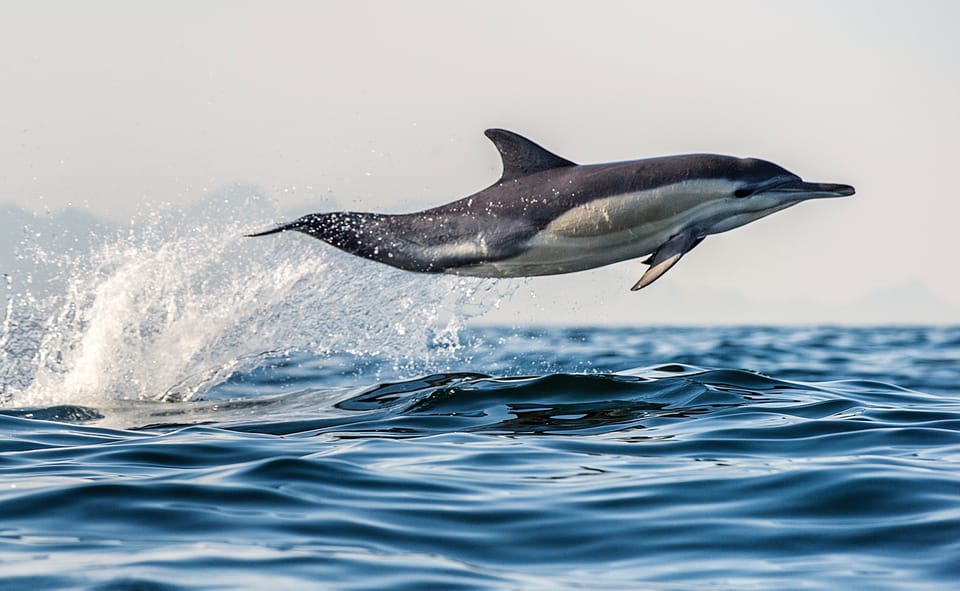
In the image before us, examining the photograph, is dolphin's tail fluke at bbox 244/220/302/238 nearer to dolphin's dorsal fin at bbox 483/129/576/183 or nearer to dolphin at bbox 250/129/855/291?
dolphin at bbox 250/129/855/291

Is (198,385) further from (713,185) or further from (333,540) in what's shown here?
(333,540)

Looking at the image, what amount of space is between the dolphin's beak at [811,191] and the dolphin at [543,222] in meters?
0.71

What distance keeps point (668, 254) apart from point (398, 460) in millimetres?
3248

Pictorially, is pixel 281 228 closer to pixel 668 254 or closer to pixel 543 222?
pixel 543 222

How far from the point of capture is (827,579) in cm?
502

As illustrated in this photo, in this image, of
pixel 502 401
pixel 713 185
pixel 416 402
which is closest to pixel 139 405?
pixel 416 402

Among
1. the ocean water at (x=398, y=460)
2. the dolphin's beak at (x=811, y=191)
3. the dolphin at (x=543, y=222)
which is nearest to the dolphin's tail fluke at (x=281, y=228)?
the dolphin at (x=543, y=222)

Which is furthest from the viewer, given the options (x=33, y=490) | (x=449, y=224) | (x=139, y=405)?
(x=139, y=405)

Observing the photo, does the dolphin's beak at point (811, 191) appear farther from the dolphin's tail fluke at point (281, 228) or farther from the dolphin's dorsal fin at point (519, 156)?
the dolphin's tail fluke at point (281, 228)

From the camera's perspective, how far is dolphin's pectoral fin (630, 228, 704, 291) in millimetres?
9688

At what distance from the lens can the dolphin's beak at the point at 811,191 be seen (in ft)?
34.2

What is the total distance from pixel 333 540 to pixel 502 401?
15.1 feet

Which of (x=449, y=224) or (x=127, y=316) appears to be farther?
(x=127, y=316)

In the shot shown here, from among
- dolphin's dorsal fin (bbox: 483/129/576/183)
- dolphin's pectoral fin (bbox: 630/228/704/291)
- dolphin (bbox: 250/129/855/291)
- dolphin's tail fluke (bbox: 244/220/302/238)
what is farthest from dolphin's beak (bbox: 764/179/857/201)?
dolphin's tail fluke (bbox: 244/220/302/238)
